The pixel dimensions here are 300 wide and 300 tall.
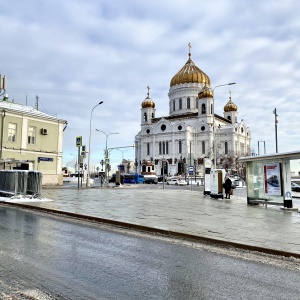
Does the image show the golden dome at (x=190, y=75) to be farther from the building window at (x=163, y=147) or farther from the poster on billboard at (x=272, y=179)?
the poster on billboard at (x=272, y=179)

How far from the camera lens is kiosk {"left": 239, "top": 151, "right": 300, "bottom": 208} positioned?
16.2 metres

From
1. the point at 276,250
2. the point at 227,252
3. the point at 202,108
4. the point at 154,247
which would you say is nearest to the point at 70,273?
the point at 154,247

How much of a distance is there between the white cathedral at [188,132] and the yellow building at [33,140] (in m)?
50.5

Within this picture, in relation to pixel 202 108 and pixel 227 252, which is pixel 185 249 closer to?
pixel 227 252

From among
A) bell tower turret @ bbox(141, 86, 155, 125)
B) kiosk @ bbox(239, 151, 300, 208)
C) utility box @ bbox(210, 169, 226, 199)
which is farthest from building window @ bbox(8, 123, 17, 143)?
bell tower turret @ bbox(141, 86, 155, 125)

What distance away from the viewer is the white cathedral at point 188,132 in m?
89.1

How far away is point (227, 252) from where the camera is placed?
280 inches

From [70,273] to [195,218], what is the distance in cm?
730

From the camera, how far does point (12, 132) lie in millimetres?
33094

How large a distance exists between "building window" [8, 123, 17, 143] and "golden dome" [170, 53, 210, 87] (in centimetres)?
6761

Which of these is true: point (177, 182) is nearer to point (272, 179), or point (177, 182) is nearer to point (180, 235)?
point (272, 179)

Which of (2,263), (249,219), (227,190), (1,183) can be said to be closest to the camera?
(2,263)

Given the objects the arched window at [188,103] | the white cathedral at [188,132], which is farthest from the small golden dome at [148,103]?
the arched window at [188,103]

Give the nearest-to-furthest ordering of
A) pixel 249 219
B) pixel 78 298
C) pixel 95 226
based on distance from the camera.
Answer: pixel 78 298 < pixel 95 226 < pixel 249 219
